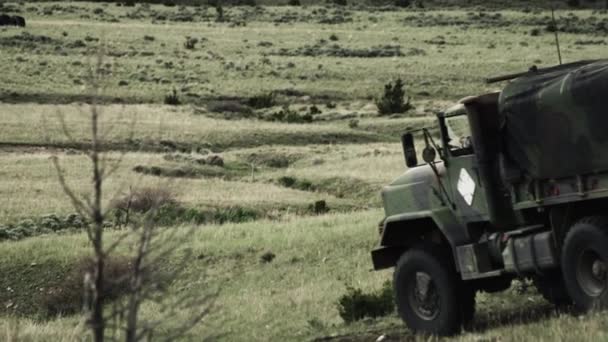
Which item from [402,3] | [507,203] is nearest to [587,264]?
[507,203]

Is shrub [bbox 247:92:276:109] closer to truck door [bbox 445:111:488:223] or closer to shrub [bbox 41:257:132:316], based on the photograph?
shrub [bbox 41:257:132:316]

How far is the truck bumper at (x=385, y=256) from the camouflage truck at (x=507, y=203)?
0.01 meters

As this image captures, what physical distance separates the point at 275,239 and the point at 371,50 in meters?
53.6

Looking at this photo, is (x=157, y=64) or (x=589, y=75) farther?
(x=157, y=64)

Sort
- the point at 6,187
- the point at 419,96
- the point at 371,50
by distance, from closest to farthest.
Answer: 1. the point at 6,187
2. the point at 419,96
3. the point at 371,50

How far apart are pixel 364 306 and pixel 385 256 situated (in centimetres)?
186

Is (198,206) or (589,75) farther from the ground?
(589,75)

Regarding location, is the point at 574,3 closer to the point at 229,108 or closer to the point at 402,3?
the point at 402,3

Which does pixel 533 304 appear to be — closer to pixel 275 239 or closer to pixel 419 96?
pixel 275 239

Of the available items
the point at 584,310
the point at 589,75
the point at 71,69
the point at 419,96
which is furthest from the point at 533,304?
the point at 71,69

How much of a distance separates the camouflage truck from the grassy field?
470 mm

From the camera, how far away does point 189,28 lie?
8838 centimetres

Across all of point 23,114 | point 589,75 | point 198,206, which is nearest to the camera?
point 589,75

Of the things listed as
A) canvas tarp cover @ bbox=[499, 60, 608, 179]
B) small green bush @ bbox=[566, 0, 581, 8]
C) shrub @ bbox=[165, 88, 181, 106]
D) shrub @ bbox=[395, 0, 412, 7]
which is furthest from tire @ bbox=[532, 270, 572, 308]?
shrub @ bbox=[395, 0, 412, 7]
